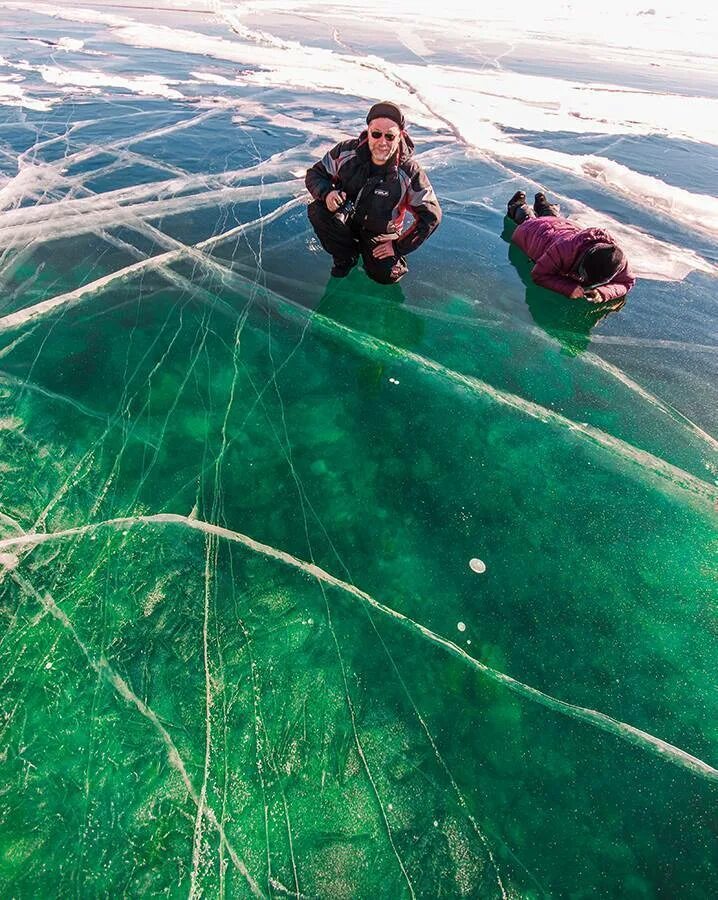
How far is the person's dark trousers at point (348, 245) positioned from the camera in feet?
13.3

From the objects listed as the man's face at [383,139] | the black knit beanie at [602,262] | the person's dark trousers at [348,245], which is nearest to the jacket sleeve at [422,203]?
the man's face at [383,139]

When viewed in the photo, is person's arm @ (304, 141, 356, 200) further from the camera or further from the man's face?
the man's face

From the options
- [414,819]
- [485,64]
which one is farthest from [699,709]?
[485,64]

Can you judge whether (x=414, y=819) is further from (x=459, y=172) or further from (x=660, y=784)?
(x=459, y=172)

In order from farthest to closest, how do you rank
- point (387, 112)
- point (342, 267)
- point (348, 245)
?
1. point (342, 267)
2. point (348, 245)
3. point (387, 112)

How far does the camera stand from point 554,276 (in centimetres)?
435

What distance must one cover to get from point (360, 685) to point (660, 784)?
1.27m

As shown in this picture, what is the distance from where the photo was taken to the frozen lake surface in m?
1.84

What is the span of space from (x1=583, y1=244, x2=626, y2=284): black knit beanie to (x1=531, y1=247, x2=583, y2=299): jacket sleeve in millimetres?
172

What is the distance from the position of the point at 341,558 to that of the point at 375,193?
285cm

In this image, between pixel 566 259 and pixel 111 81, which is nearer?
pixel 566 259

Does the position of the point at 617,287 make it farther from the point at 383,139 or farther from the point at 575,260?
the point at 383,139

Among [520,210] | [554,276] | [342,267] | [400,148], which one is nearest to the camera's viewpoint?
[400,148]

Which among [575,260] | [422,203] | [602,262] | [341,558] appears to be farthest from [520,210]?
[341,558]
